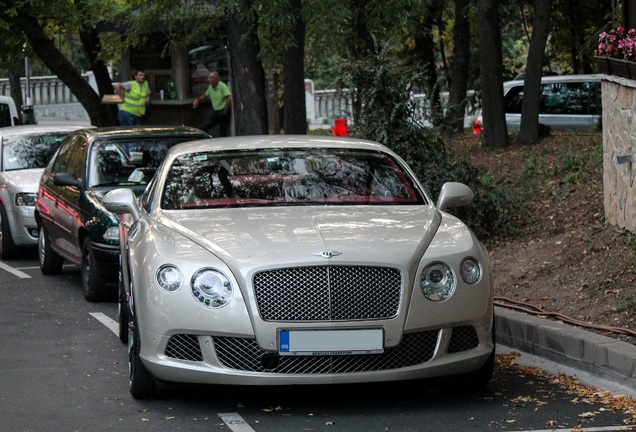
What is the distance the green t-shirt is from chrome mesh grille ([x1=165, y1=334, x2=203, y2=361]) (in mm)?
18683

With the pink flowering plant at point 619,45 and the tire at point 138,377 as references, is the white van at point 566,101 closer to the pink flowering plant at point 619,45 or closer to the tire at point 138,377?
the pink flowering plant at point 619,45

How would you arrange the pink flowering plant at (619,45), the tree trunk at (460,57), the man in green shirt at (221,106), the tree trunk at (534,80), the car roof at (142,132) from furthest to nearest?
1. the tree trunk at (460,57)
2. the man in green shirt at (221,106)
3. the tree trunk at (534,80)
4. the car roof at (142,132)
5. the pink flowering plant at (619,45)

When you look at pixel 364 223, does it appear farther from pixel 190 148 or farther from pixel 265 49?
pixel 265 49

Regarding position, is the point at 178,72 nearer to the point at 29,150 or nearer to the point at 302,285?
the point at 29,150

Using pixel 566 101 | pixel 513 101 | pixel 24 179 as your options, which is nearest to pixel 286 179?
pixel 24 179

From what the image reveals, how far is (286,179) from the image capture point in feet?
28.0

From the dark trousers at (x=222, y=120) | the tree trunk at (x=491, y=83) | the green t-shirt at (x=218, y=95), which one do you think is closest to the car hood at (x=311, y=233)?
the tree trunk at (x=491, y=83)

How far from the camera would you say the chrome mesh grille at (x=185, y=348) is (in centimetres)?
714

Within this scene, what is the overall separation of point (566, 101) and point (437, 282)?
18001 millimetres

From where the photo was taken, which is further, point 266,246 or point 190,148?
point 190,148

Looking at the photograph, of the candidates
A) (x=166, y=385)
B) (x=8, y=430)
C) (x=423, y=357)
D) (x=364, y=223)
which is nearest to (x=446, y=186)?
(x=364, y=223)

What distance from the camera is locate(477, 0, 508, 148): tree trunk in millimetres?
18859

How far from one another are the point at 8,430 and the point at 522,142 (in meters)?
13.1

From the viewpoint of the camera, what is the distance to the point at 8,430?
273 inches
